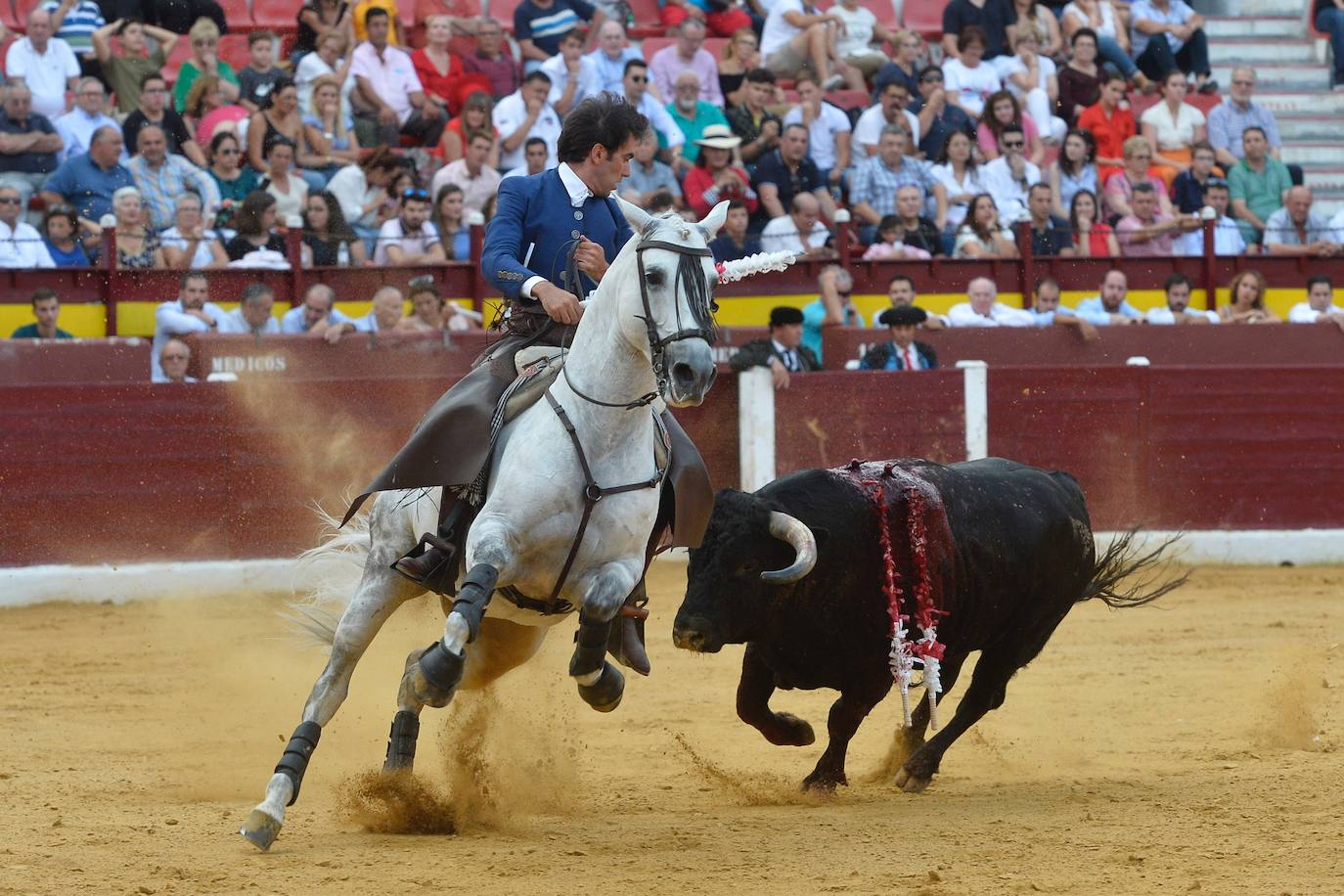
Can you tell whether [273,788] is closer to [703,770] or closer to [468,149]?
[703,770]

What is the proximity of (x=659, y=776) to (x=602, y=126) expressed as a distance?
7.81ft

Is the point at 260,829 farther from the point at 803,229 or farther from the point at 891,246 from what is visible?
the point at 891,246

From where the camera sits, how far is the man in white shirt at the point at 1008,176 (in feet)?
46.7

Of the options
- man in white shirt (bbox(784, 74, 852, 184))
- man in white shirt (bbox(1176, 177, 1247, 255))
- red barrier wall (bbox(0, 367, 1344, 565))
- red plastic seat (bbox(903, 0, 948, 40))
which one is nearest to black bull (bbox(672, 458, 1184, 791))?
red barrier wall (bbox(0, 367, 1344, 565))

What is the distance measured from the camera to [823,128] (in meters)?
Answer: 14.1

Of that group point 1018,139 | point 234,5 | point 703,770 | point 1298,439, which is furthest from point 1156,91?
point 703,770

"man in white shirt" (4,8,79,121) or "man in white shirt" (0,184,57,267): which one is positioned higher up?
"man in white shirt" (4,8,79,121)

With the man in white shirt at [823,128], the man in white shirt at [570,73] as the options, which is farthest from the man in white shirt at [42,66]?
the man in white shirt at [823,128]

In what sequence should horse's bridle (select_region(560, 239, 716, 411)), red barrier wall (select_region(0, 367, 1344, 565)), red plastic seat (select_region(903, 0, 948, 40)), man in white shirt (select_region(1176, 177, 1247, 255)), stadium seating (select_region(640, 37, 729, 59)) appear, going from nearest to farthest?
1. horse's bridle (select_region(560, 239, 716, 411))
2. red barrier wall (select_region(0, 367, 1344, 565))
3. man in white shirt (select_region(1176, 177, 1247, 255))
4. stadium seating (select_region(640, 37, 729, 59))
5. red plastic seat (select_region(903, 0, 948, 40))

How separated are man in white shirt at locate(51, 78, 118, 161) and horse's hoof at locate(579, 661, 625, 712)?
7768 millimetres

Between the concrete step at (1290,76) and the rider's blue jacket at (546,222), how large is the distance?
45.4 ft

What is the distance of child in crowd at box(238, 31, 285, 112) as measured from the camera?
12.7 metres

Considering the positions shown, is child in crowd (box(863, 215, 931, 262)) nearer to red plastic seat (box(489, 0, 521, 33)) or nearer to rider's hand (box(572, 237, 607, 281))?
red plastic seat (box(489, 0, 521, 33))

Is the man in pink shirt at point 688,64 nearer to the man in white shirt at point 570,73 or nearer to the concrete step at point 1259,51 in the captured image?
the man in white shirt at point 570,73
